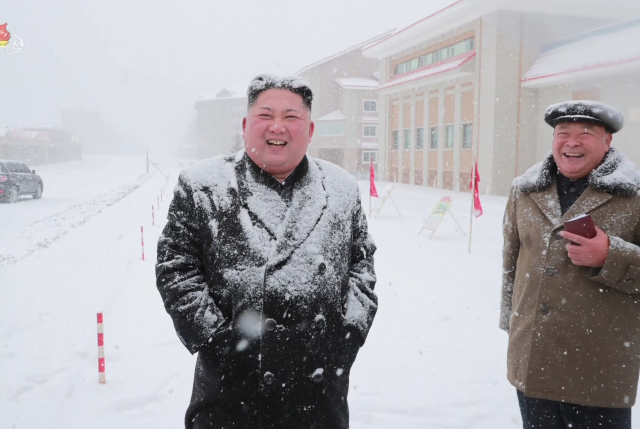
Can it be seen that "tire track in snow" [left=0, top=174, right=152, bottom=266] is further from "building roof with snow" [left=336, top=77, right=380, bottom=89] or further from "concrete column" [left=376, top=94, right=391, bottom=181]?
"building roof with snow" [left=336, top=77, right=380, bottom=89]

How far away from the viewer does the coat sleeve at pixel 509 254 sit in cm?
299

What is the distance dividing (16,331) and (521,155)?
23.9 m

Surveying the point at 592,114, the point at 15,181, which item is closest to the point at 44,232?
the point at 15,181

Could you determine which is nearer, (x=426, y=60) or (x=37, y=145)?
(x=426, y=60)

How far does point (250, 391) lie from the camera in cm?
209

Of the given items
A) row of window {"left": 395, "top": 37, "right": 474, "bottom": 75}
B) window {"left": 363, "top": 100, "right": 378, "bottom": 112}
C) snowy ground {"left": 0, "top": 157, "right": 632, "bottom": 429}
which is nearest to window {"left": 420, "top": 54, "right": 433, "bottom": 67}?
row of window {"left": 395, "top": 37, "right": 474, "bottom": 75}

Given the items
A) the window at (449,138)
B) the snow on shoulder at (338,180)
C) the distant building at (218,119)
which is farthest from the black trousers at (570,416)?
the distant building at (218,119)

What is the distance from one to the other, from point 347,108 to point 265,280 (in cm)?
4432

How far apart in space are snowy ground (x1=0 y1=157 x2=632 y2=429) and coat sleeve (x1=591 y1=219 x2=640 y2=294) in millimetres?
2148

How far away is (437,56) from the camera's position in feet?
99.0

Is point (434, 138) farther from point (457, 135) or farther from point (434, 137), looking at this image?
point (457, 135)

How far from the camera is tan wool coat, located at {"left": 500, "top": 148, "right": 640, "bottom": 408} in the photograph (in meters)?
2.46

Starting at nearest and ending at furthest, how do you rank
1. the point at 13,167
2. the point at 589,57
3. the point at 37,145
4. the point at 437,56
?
the point at 589,57
the point at 13,167
the point at 437,56
the point at 37,145

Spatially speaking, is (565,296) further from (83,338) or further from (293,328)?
(83,338)
